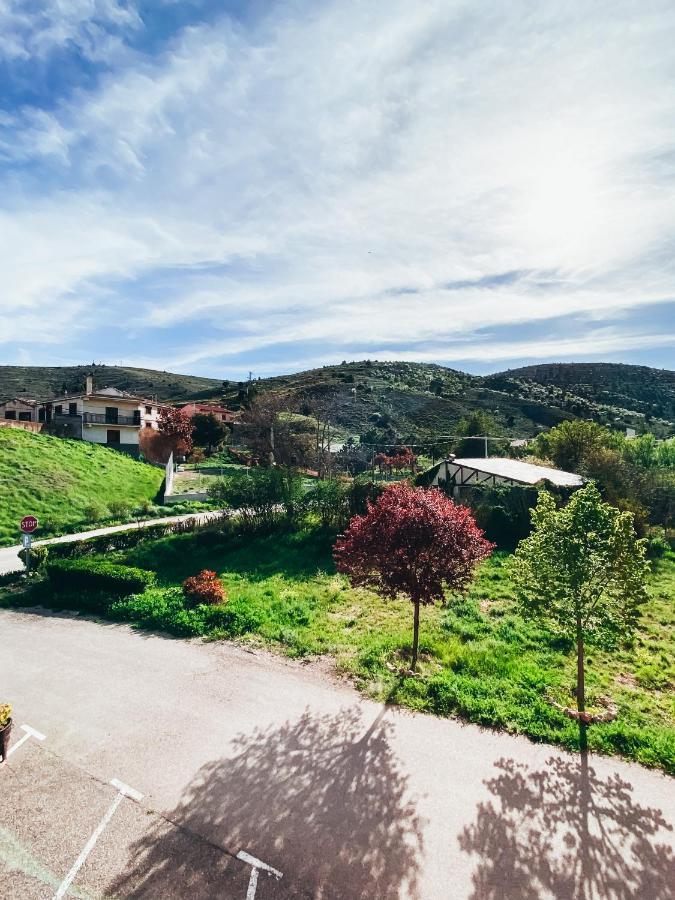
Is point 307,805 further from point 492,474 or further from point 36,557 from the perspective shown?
point 492,474

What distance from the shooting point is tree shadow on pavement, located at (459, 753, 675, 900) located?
5848 millimetres

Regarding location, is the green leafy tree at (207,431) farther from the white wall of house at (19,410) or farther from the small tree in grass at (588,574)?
the small tree in grass at (588,574)

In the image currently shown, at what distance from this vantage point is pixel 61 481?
3306cm

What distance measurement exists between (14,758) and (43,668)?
4018 millimetres

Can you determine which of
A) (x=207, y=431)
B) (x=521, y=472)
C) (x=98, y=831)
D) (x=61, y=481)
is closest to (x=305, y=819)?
(x=98, y=831)

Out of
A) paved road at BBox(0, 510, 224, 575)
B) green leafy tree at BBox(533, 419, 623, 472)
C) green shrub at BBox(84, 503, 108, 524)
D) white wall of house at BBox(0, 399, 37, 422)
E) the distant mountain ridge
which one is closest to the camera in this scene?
paved road at BBox(0, 510, 224, 575)

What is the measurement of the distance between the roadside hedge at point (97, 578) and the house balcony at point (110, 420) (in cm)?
3658

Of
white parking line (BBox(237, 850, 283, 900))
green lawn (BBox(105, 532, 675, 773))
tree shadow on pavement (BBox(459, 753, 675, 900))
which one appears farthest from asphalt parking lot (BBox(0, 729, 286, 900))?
green lawn (BBox(105, 532, 675, 773))

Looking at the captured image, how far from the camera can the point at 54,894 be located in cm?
582

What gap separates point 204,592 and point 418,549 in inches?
336

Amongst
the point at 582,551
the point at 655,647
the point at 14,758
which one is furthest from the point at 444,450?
the point at 14,758

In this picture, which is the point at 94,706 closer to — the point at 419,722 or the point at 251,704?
the point at 251,704

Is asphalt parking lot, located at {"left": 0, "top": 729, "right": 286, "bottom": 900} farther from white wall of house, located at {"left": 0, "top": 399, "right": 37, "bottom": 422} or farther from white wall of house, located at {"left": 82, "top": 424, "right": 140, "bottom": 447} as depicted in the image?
white wall of house, located at {"left": 0, "top": 399, "right": 37, "bottom": 422}

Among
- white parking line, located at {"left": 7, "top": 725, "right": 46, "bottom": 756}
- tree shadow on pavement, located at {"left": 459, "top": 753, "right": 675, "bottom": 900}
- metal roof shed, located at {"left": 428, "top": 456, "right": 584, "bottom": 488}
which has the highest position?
metal roof shed, located at {"left": 428, "top": 456, "right": 584, "bottom": 488}
